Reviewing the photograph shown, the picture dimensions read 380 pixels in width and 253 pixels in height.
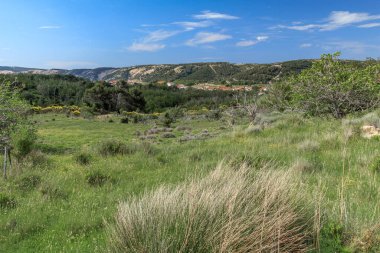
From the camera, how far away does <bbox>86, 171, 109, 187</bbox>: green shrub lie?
7.45 meters

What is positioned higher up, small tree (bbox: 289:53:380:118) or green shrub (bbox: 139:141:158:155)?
small tree (bbox: 289:53:380:118)

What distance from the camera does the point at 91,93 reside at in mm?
64938

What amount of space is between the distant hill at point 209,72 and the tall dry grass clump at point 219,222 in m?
87.1

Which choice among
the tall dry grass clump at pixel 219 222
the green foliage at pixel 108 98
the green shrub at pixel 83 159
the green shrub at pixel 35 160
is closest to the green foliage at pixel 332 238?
the tall dry grass clump at pixel 219 222

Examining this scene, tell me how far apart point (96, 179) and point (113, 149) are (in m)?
5.71

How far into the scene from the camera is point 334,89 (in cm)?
1352

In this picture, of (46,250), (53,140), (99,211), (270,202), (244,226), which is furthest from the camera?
(53,140)

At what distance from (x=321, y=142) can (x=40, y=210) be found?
757cm

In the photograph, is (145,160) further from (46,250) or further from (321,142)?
(46,250)

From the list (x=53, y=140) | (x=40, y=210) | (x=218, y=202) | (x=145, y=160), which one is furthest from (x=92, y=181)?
(x=53, y=140)

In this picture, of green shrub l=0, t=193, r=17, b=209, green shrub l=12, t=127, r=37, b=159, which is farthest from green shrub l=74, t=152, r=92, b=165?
green shrub l=0, t=193, r=17, b=209

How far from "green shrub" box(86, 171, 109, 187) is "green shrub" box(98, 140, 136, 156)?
505 cm

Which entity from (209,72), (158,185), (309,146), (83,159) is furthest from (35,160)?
(209,72)

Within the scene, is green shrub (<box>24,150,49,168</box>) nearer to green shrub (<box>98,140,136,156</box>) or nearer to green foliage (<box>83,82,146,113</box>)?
green shrub (<box>98,140,136,156</box>)
